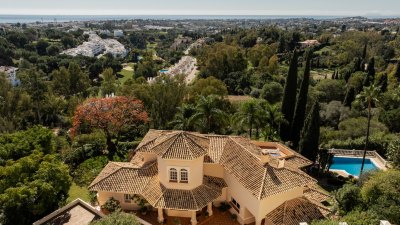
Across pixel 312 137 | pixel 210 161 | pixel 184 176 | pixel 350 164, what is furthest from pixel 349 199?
pixel 350 164

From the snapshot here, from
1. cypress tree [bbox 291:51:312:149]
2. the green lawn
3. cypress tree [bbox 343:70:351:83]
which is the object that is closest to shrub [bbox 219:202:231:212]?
the green lawn

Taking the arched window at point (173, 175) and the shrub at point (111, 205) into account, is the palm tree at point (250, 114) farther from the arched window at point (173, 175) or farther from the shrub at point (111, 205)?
the shrub at point (111, 205)

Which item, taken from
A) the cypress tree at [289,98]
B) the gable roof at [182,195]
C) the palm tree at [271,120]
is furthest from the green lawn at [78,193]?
the cypress tree at [289,98]

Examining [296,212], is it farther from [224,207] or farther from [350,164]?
[350,164]

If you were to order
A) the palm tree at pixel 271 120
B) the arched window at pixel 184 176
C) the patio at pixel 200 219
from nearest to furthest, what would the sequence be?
the arched window at pixel 184 176 < the patio at pixel 200 219 < the palm tree at pixel 271 120

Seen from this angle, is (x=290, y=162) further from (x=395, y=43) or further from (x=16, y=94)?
(x=395, y=43)

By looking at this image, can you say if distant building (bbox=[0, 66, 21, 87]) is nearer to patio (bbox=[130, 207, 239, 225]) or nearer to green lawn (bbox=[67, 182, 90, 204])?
green lawn (bbox=[67, 182, 90, 204])

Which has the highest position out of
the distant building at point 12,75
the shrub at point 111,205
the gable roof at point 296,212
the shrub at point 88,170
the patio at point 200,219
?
the gable roof at point 296,212
